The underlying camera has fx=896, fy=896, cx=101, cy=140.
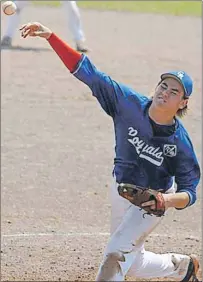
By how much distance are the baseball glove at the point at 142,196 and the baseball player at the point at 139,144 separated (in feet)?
0.31

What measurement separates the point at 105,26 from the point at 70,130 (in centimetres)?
989

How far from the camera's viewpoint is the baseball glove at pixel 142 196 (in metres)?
5.81

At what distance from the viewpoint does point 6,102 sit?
517 inches

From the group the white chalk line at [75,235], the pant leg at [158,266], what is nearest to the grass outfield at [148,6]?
the white chalk line at [75,235]

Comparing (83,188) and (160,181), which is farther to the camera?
(83,188)

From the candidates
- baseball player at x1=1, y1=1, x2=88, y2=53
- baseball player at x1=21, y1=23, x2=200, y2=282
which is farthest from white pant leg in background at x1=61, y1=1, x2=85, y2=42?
baseball player at x1=21, y1=23, x2=200, y2=282

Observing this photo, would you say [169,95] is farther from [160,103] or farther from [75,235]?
[75,235]

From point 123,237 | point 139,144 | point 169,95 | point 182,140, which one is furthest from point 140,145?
point 123,237

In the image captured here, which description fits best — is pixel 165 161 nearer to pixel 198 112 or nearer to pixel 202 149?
pixel 202 149

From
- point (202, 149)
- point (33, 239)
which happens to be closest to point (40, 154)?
point (202, 149)

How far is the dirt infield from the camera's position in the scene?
7.86 metres

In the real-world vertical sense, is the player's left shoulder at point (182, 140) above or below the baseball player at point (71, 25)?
above

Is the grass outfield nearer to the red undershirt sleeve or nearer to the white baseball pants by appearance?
the white baseball pants

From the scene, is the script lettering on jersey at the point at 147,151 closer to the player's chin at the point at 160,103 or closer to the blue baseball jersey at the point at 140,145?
the blue baseball jersey at the point at 140,145
